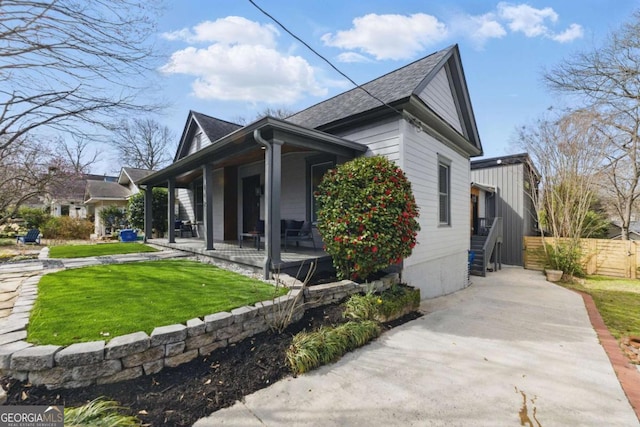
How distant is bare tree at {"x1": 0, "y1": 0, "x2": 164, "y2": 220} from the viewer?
493 cm

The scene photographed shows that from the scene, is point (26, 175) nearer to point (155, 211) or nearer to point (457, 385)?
point (155, 211)

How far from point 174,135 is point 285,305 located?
30420mm

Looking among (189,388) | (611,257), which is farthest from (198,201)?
(611,257)

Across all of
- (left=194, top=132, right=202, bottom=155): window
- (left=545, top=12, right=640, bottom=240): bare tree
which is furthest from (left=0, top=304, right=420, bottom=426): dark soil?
(left=545, top=12, right=640, bottom=240): bare tree

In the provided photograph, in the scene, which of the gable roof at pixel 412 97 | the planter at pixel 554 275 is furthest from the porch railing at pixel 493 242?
the gable roof at pixel 412 97

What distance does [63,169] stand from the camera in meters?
15.9

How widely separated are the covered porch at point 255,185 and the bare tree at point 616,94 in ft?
39.7

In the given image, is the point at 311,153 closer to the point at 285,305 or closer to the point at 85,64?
the point at 285,305

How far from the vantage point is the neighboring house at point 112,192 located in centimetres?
1801

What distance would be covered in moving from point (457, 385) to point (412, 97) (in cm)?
485

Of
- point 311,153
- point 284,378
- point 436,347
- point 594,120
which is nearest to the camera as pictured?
point 284,378

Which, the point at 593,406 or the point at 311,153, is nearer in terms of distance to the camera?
the point at 593,406

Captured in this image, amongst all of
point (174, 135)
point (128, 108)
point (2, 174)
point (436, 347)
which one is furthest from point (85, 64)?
point (174, 135)

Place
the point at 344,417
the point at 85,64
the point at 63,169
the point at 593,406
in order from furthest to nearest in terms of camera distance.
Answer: the point at 63,169, the point at 85,64, the point at 593,406, the point at 344,417
